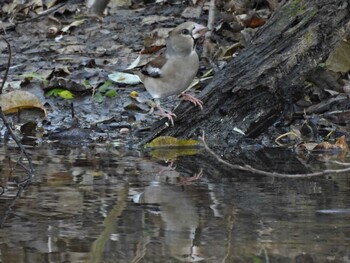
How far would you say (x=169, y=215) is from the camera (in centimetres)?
507

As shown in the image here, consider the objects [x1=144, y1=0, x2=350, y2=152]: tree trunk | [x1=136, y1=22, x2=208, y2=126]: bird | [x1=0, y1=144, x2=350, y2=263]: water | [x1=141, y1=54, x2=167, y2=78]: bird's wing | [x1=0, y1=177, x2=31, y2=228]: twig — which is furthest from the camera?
[x1=141, y1=54, x2=167, y2=78]: bird's wing

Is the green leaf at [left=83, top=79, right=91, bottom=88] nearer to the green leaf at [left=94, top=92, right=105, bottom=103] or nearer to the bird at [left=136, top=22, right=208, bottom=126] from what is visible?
the green leaf at [left=94, top=92, right=105, bottom=103]

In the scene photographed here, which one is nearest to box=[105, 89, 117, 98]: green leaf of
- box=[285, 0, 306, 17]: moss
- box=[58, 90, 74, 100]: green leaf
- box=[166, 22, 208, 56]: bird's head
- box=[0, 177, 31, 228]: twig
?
box=[58, 90, 74, 100]: green leaf

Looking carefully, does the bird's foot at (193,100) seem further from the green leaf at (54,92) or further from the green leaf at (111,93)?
the green leaf at (54,92)

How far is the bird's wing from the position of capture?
8109mm

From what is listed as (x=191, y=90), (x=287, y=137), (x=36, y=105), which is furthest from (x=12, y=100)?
(x=287, y=137)

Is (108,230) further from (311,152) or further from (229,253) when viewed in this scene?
(311,152)

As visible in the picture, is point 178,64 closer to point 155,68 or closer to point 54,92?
point 155,68

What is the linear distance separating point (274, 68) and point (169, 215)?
259 centimetres

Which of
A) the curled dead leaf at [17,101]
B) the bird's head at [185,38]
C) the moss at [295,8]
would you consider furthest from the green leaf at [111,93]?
the moss at [295,8]

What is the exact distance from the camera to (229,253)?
422cm

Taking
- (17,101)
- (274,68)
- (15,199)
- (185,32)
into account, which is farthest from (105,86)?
(15,199)

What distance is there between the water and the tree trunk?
2.50 feet

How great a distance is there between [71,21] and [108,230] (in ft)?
25.4
